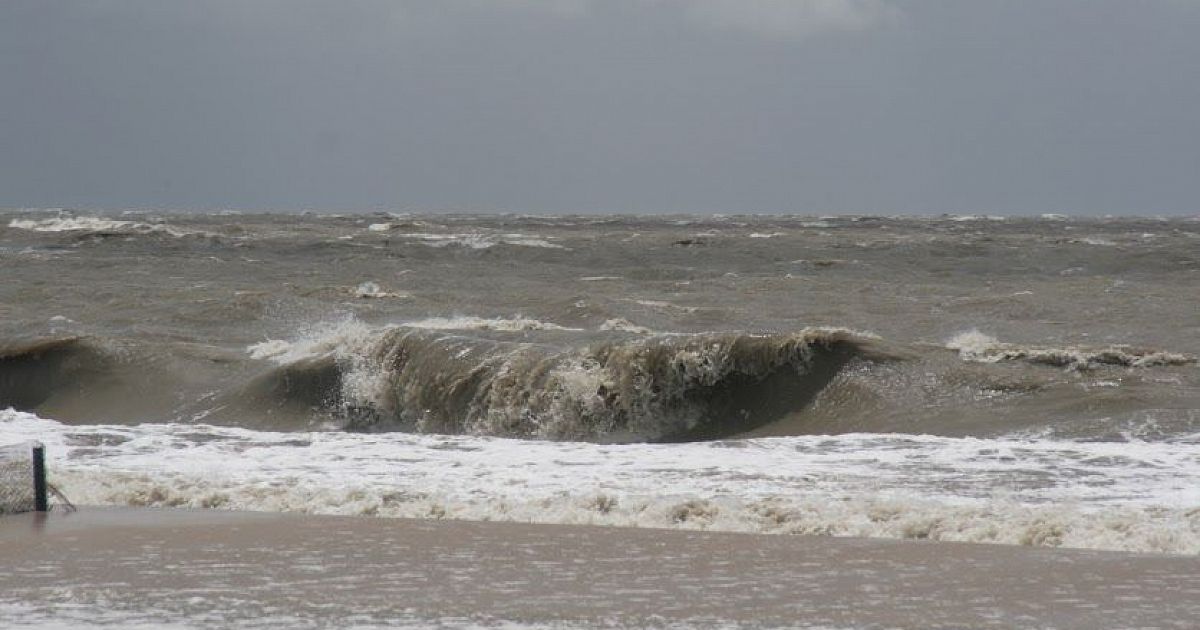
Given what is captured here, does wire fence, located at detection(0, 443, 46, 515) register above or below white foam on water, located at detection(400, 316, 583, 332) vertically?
below

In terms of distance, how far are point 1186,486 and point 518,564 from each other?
509 centimetres

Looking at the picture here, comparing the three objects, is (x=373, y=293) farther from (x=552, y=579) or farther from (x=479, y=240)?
(x=552, y=579)

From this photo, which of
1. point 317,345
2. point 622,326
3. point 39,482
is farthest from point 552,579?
point 622,326

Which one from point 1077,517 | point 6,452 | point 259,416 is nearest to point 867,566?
point 1077,517

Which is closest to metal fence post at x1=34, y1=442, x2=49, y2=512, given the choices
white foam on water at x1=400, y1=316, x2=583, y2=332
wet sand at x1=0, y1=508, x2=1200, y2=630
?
wet sand at x1=0, y1=508, x2=1200, y2=630

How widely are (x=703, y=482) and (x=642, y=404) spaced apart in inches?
172

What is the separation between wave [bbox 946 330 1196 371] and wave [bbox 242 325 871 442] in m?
1.42

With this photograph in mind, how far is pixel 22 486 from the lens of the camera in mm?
10477

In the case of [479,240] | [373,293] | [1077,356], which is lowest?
[1077,356]

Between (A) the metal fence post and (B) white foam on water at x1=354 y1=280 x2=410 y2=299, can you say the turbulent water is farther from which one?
(A) the metal fence post

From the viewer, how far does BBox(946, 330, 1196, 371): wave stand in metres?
16.5

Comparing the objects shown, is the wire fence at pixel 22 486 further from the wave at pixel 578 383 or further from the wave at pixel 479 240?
the wave at pixel 479 240

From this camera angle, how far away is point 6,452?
12281mm

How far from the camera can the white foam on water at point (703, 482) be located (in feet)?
31.2
